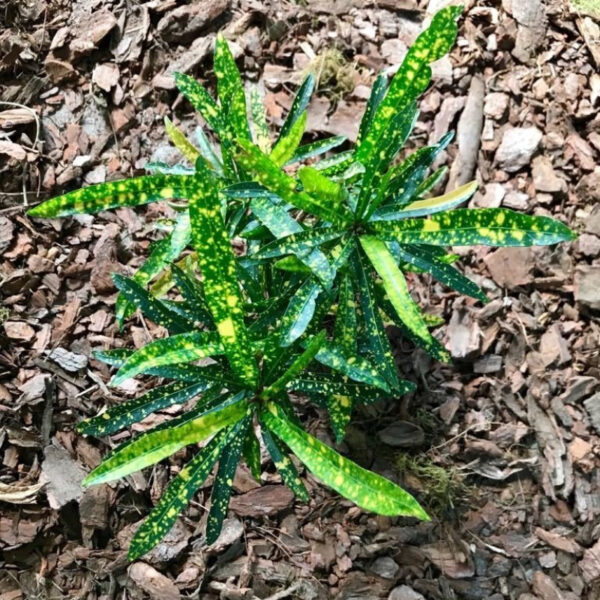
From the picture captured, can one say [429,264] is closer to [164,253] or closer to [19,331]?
[164,253]

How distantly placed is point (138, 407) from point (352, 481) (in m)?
0.48

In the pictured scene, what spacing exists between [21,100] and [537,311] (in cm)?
153

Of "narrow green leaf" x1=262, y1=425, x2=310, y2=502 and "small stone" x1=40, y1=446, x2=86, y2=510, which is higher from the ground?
"narrow green leaf" x1=262, y1=425, x2=310, y2=502

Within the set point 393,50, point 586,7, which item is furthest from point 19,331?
point 586,7

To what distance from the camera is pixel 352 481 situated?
0.90 meters

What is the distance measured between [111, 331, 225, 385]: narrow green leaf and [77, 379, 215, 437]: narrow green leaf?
0.18 m

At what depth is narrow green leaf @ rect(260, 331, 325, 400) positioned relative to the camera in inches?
38.8

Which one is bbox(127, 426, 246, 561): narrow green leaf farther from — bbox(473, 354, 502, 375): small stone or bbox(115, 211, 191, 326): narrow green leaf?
bbox(473, 354, 502, 375): small stone

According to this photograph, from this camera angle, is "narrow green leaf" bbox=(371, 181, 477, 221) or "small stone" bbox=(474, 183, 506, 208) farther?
"small stone" bbox=(474, 183, 506, 208)

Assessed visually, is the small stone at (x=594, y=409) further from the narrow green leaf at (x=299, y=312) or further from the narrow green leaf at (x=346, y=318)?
the narrow green leaf at (x=299, y=312)

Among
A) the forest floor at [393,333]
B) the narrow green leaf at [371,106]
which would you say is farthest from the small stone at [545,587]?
the narrow green leaf at [371,106]

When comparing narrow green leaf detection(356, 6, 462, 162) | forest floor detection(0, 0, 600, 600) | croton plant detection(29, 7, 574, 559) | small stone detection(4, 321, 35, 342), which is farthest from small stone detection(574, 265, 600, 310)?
small stone detection(4, 321, 35, 342)

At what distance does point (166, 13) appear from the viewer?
5.92ft

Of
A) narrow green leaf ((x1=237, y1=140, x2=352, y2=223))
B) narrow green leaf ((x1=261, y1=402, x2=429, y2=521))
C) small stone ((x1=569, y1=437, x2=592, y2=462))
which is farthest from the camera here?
small stone ((x1=569, y1=437, x2=592, y2=462))
